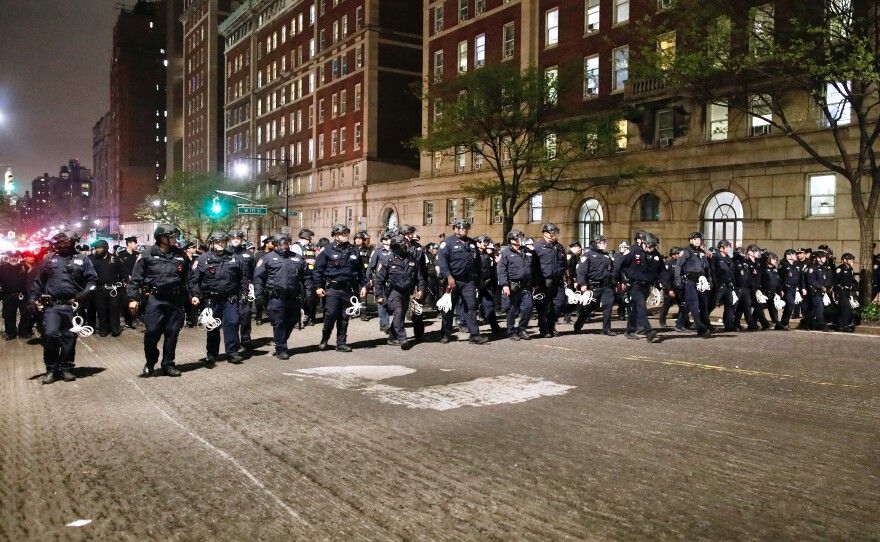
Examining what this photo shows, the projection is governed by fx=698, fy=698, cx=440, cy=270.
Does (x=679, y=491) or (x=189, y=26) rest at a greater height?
(x=189, y=26)

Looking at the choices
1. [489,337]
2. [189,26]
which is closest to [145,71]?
[189,26]

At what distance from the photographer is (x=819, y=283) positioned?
54.7ft

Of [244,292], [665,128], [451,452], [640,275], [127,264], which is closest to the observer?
[451,452]

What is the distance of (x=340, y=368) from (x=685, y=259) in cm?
812

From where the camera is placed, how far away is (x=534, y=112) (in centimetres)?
2975

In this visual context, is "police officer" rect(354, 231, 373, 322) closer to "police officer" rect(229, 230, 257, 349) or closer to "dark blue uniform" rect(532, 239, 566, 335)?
"police officer" rect(229, 230, 257, 349)

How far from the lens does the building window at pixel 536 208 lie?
3994 cm

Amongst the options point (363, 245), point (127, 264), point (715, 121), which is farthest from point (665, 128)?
point (127, 264)

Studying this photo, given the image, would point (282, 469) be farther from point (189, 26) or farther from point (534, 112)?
point (189, 26)

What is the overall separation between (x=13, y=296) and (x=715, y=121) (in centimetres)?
2766

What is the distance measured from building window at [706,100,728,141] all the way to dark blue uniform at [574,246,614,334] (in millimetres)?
17822

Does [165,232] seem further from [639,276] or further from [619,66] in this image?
[619,66]

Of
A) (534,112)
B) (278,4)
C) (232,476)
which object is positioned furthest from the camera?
(278,4)

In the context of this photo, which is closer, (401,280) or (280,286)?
(280,286)
